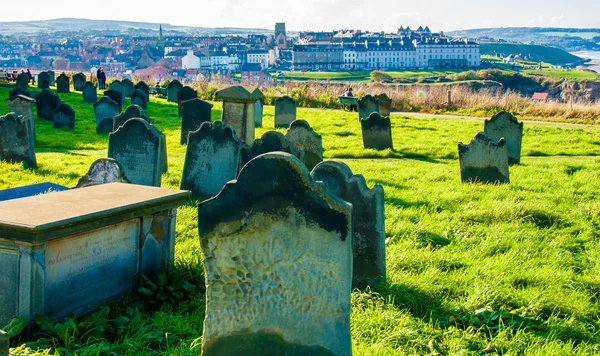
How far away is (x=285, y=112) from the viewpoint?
21.0 meters

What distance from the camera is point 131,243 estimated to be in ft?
19.0

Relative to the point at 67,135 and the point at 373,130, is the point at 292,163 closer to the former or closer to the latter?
the point at 373,130

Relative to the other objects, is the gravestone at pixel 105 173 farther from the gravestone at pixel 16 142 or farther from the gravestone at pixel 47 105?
the gravestone at pixel 47 105

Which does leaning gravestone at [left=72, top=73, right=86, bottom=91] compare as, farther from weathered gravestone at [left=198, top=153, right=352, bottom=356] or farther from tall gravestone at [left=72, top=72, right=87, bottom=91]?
weathered gravestone at [left=198, top=153, right=352, bottom=356]

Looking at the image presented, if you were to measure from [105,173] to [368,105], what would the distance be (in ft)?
47.7

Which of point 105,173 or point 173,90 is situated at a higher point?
Result: point 173,90

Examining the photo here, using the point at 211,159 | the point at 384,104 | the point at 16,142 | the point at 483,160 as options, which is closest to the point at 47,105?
the point at 16,142

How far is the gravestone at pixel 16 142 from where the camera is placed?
12695 mm

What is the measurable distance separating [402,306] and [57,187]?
183 inches

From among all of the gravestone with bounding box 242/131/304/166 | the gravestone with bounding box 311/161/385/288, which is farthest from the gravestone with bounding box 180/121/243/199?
the gravestone with bounding box 311/161/385/288

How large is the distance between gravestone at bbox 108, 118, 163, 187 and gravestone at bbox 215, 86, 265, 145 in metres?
4.27

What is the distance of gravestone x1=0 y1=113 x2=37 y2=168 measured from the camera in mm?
12695

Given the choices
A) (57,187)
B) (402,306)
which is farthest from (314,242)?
(57,187)

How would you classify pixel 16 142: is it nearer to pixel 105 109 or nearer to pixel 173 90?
pixel 105 109
